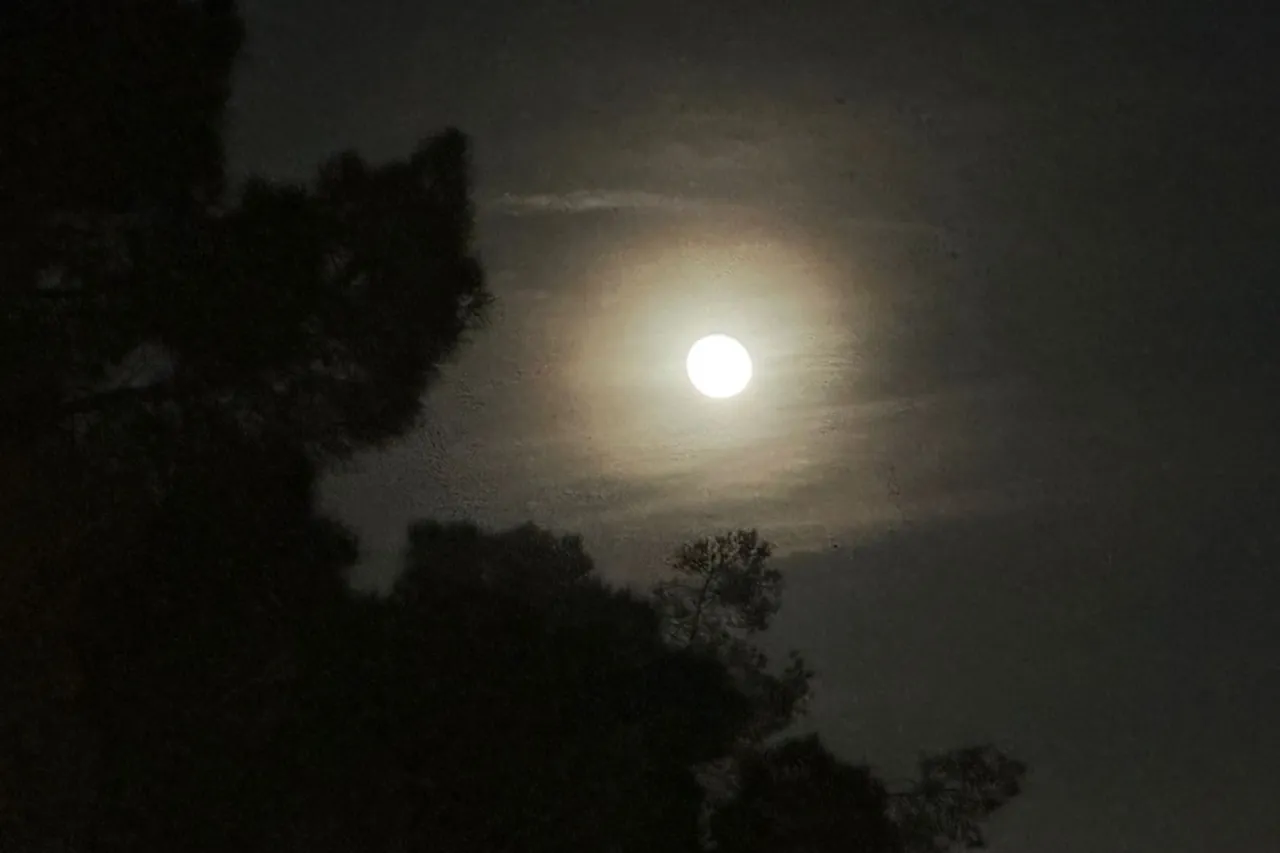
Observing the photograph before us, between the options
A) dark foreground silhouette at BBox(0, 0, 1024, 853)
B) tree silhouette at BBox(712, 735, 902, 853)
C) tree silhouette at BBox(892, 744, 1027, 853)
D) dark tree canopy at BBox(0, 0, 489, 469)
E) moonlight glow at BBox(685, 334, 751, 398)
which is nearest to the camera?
dark foreground silhouette at BBox(0, 0, 1024, 853)

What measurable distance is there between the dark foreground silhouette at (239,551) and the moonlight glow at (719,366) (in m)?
1.20

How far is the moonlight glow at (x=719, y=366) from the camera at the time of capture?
627cm

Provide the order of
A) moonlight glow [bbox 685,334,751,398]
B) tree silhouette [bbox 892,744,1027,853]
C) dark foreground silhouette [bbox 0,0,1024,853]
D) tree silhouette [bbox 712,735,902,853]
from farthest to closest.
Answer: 1. moonlight glow [bbox 685,334,751,398]
2. tree silhouette [bbox 892,744,1027,853]
3. tree silhouette [bbox 712,735,902,853]
4. dark foreground silhouette [bbox 0,0,1024,853]

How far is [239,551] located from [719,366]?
2.46m

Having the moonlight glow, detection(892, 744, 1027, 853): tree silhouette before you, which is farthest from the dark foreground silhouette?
the moonlight glow

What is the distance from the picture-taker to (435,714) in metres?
5.07

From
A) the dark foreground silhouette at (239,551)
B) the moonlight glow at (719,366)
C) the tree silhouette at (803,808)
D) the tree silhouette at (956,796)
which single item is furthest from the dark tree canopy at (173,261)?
the tree silhouette at (956,796)

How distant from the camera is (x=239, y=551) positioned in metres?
4.71

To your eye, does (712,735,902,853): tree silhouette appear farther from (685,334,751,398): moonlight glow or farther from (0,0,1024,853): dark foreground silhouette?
(685,334,751,398): moonlight glow

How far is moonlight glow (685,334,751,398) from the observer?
20.6 ft

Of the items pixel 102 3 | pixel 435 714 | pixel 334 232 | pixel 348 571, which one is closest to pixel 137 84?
pixel 102 3

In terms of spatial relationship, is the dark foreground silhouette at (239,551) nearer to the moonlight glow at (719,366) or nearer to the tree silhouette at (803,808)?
the tree silhouette at (803,808)

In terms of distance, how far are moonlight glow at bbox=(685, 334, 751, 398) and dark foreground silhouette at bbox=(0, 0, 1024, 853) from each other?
1.20 metres

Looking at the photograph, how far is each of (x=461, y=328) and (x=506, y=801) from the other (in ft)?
5.94
